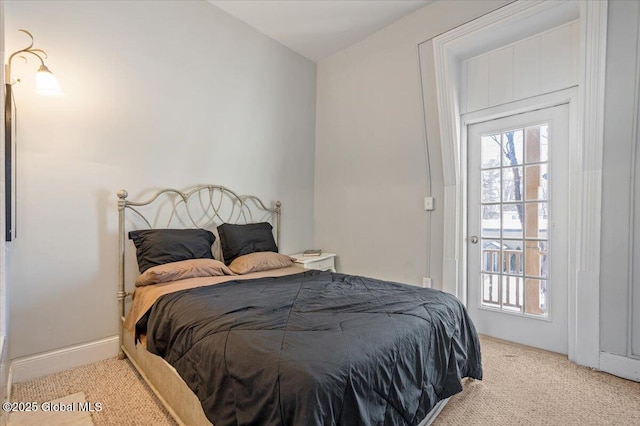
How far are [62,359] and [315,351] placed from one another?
6.81 ft

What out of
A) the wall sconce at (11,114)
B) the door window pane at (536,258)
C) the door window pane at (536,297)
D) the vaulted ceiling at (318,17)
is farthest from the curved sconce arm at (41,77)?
the door window pane at (536,297)

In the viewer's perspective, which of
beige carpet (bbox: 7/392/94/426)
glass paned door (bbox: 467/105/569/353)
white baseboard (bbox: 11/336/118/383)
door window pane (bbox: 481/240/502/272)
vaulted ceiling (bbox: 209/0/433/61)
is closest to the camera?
beige carpet (bbox: 7/392/94/426)

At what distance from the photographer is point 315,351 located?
3.49ft

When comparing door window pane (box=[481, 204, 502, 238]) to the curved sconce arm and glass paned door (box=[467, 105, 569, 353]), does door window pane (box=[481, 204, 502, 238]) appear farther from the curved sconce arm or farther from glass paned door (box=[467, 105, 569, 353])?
the curved sconce arm

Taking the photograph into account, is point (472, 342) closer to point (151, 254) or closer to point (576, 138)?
point (576, 138)

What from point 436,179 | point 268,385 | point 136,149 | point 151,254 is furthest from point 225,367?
point 436,179

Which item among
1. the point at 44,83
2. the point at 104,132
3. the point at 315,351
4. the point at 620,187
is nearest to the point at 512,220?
the point at 620,187

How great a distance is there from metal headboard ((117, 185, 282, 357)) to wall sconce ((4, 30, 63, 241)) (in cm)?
60

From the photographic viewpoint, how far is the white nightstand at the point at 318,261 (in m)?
3.15

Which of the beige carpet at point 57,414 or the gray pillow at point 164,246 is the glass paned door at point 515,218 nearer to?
the gray pillow at point 164,246

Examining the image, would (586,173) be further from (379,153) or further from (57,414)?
(57,414)

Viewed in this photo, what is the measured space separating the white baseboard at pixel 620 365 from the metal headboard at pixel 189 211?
286cm

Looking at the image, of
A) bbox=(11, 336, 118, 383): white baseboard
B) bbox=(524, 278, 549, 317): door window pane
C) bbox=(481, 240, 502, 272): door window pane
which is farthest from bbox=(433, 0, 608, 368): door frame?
bbox=(11, 336, 118, 383): white baseboard

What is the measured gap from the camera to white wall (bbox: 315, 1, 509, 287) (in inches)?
116
